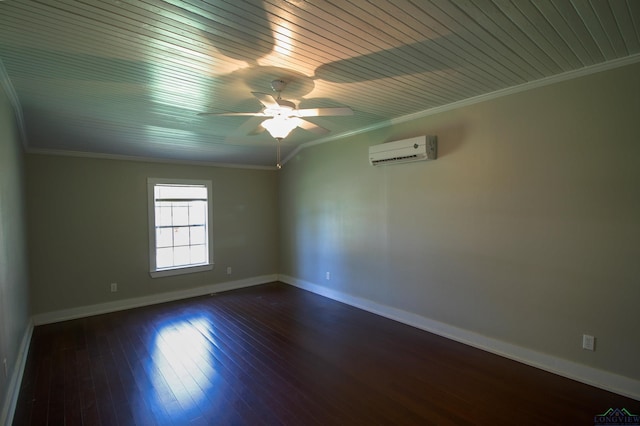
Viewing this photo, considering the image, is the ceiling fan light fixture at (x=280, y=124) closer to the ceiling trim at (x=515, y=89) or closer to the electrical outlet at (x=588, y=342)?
the ceiling trim at (x=515, y=89)

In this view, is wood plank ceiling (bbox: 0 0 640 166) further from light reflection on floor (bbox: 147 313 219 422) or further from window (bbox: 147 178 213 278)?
light reflection on floor (bbox: 147 313 219 422)

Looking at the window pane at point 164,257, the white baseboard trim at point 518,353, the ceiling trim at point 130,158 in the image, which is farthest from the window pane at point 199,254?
the white baseboard trim at point 518,353

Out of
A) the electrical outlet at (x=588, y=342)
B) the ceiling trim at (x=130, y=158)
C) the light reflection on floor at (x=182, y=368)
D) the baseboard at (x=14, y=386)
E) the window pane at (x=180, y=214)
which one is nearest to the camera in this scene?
the baseboard at (x=14, y=386)

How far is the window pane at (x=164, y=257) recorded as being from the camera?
5246mm

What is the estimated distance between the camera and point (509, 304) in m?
3.13

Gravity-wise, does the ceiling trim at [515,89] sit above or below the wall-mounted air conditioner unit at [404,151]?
above

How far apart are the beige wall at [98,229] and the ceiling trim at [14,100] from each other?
71cm

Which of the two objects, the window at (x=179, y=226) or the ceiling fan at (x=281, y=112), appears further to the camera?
the window at (x=179, y=226)

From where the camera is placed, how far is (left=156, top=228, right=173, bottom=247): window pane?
207 inches

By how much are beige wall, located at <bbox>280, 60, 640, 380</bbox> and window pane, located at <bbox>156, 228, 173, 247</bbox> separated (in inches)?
126

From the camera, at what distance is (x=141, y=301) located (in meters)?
4.98

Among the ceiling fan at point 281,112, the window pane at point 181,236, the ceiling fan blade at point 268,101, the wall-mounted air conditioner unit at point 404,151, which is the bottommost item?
the window pane at point 181,236

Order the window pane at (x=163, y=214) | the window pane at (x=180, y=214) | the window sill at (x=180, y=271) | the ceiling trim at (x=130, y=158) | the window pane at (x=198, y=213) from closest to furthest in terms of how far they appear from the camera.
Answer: the ceiling trim at (x=130, y=158) → the window sill at (x=180, y=271) → the window pane at (x=163, y=214) → the window pane at (x=180, y=214) → the window pane at (x=198, y=213)

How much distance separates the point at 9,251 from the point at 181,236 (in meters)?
2.81
